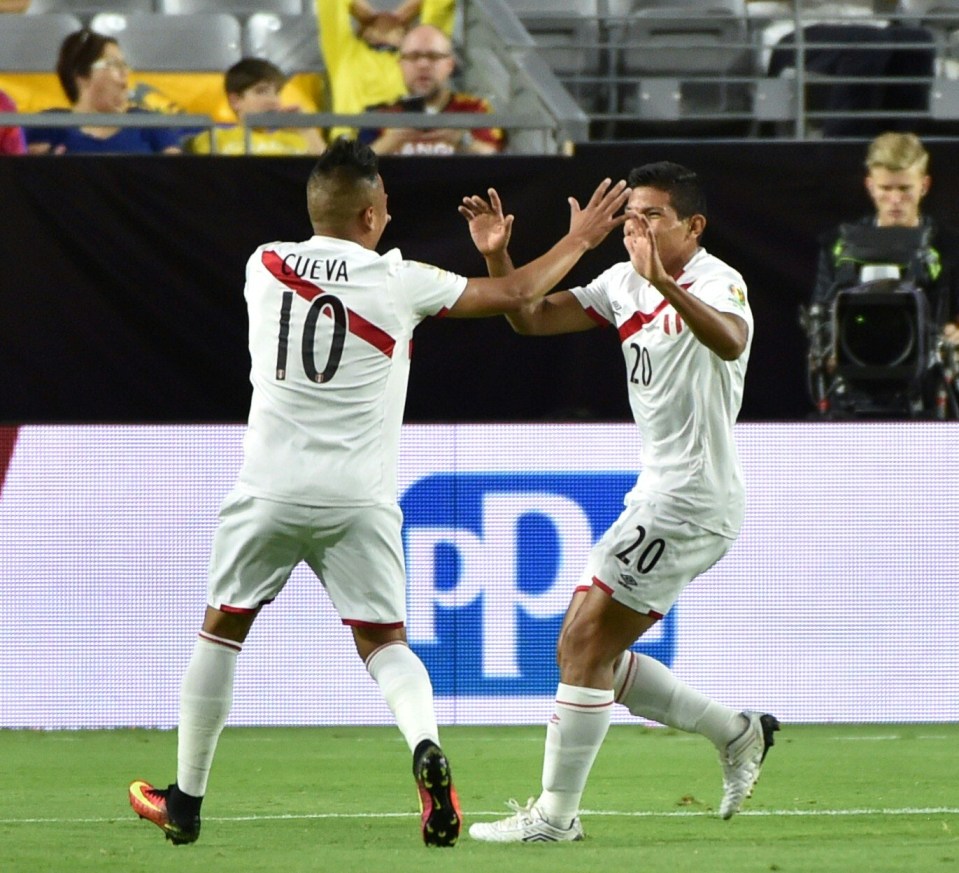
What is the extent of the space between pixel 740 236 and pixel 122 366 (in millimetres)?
3270

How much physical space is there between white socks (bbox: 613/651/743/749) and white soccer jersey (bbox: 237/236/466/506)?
1043mm

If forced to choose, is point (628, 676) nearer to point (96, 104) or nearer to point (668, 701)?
point (668, 701)

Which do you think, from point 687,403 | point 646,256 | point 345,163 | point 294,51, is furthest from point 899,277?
point 294,51

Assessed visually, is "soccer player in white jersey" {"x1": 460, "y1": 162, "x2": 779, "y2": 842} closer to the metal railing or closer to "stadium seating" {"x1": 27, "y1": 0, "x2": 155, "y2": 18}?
the metal railing

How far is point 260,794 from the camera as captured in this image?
253 inches

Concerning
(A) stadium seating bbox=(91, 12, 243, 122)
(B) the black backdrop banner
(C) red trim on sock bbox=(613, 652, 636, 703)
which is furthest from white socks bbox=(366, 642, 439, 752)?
(A) stadium seating bbox=(91, 12, 243, 122)

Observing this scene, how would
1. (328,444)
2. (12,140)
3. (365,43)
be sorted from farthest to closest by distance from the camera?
(365,43)
(12,140)
(328,444)

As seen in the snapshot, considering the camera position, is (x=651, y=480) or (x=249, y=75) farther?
(x=249, y=75)

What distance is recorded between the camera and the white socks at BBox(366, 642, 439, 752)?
491 centimetres

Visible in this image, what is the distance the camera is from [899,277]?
27.7 feet

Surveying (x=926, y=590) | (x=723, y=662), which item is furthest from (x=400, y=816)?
(x=926, y=590)

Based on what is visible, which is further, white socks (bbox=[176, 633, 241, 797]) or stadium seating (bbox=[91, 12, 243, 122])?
stadium seating (bbox=[91, 12, 243, 122])

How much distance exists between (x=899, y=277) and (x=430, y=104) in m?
3.09

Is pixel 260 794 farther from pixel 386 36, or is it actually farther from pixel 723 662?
pixel 386 36
